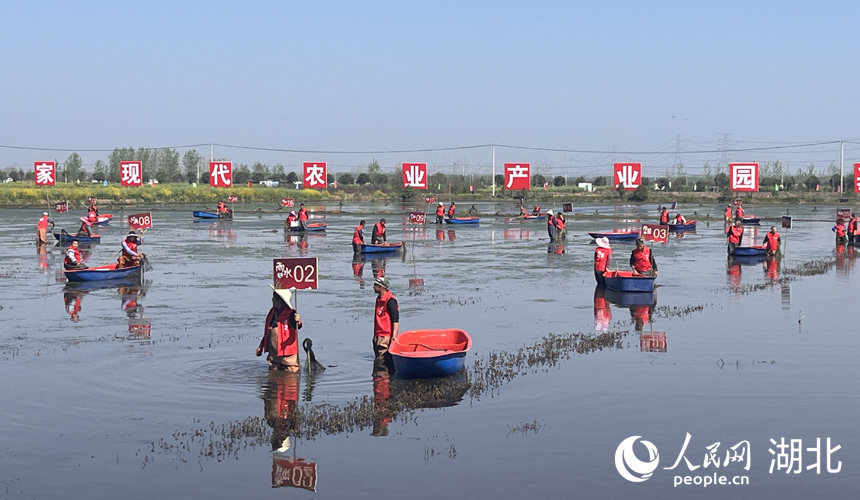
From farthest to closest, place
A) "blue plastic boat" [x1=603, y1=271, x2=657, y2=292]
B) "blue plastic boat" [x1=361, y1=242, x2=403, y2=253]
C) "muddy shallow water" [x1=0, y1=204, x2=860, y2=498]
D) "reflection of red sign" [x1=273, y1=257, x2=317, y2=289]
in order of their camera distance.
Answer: "blue plastic boat" [x1=361, y1=242, x2=403, y2=253] < "blue plastic boat" [x1=603, y1=271, x2=657, y2=292] < "reflection of red sign" [x1=273, y1=257, x2=317, y2=289] < "muddy shallow water" [x1=0, y1=204, x2=860, y2=498]

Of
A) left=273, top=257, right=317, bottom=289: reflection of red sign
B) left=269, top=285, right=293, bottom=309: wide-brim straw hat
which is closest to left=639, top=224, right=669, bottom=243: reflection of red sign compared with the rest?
left=273, top=257, right=317, bottom=289: reflection of red sign

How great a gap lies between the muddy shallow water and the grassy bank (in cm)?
8164

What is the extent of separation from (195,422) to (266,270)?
23.6 meters

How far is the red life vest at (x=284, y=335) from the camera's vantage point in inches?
683

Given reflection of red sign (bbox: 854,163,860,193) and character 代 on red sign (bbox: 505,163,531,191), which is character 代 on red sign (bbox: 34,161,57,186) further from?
reflection of red sign (bbox: 854,163,860,193)

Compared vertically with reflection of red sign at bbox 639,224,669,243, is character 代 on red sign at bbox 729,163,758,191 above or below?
above

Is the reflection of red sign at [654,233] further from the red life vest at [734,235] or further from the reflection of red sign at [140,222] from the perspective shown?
the reflection of red sign at [140,222]

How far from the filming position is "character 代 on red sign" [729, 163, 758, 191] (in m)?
88.5

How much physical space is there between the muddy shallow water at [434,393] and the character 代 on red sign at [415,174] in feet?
200

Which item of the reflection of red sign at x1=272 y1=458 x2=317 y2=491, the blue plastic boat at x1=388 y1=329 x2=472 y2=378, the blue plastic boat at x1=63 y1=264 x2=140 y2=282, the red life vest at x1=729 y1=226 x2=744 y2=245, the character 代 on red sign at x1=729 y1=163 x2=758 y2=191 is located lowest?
the reflection of red sign at x1=272 y1=458 x2=317 y2=491

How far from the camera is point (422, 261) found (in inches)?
1689

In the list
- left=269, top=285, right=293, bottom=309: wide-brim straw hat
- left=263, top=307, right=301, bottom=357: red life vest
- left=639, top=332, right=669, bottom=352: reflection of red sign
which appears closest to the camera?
left=269, top=285, right=293, bottom=309: wide-brim straw hat

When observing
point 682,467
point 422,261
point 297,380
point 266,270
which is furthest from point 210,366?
point 422,261

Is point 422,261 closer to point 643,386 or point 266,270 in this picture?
point 266,270
